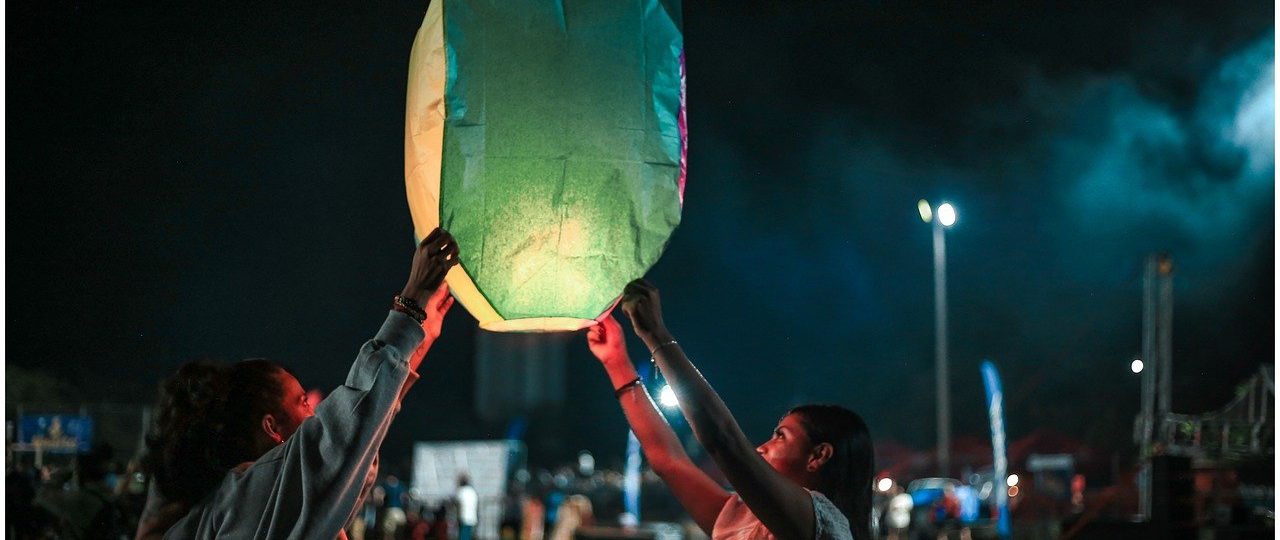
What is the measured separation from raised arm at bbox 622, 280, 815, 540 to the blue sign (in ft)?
37.3

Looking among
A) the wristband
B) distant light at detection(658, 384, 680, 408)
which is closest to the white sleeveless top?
distant light at detection(658, 384, 680, 408)

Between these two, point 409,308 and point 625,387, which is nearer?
point 409,308

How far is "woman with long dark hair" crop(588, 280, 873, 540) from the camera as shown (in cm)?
287

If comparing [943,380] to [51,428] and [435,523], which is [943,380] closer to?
[435,523]

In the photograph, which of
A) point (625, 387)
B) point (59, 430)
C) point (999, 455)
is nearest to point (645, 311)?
point (625, 387)

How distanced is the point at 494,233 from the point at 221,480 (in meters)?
0.87

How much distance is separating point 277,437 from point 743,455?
1.15m

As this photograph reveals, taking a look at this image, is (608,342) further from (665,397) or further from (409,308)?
(409,308)

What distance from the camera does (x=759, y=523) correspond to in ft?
10.7

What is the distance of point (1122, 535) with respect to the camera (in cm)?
959

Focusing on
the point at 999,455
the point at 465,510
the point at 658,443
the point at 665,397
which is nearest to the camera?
the point at 665,397

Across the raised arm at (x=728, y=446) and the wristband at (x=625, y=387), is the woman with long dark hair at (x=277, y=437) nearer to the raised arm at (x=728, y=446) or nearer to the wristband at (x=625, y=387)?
the raised arm at (x=728, y=446)

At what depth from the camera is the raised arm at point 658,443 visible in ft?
11.7

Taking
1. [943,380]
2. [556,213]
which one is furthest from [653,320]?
[943,380]
